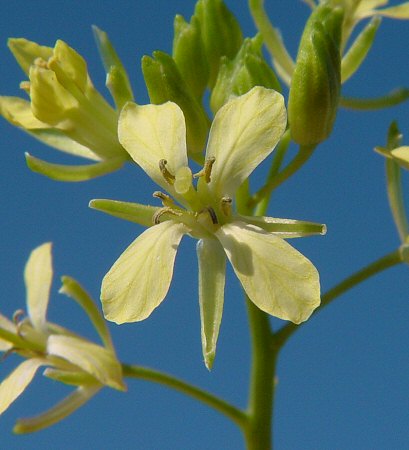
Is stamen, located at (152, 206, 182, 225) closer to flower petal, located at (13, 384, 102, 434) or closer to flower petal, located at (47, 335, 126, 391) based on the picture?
flower petal, located at (47, 335, 126, 391)

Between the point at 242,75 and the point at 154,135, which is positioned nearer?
the point at 154,135

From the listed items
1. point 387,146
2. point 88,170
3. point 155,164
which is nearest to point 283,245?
point 155,164

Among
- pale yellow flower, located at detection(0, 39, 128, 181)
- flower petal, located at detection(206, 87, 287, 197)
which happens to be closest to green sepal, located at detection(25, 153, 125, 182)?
pale yellow flower, located at detection(0, 39, 128, 181)

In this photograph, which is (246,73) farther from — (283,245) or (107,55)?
(283,245)

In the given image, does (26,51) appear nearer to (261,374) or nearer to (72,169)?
(72,169)

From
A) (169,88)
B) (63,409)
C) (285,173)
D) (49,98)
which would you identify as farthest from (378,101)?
(63,409)
